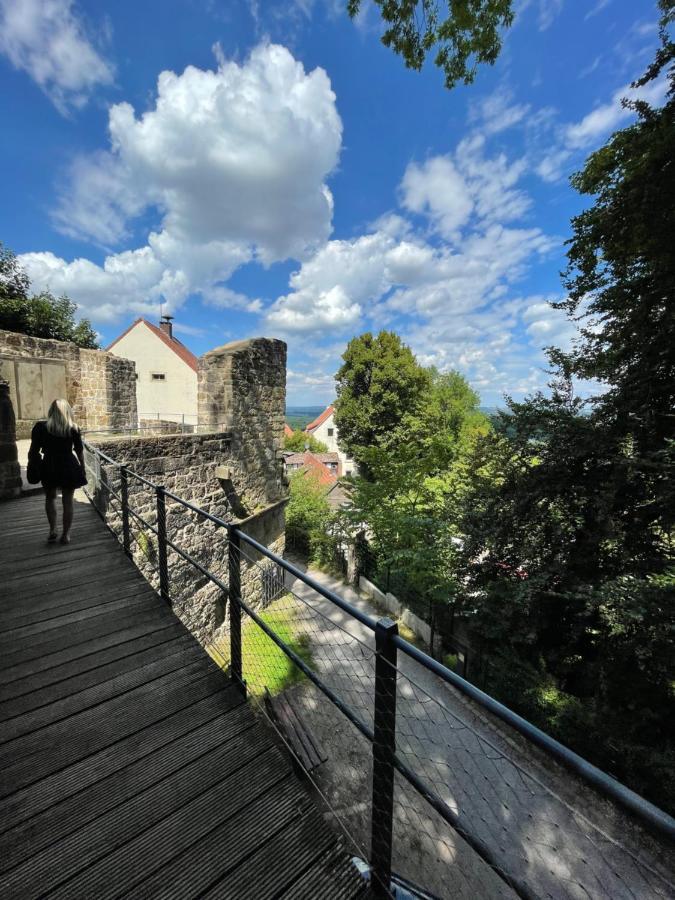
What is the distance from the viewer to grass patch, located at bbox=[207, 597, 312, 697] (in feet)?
→ 20.0

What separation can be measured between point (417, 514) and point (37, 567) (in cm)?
837

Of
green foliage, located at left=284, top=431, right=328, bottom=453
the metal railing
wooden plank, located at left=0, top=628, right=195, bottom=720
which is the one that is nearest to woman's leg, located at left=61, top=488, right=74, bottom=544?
the metal railing

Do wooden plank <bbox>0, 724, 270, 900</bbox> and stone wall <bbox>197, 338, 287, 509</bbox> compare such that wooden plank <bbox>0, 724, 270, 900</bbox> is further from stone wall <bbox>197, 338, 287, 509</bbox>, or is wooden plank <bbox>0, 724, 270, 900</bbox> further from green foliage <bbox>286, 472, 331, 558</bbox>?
green foliage <bbox>286, 472, 331, 558</bbox>

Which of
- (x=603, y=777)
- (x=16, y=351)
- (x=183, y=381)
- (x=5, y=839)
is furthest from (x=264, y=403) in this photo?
(x=183, y=381)

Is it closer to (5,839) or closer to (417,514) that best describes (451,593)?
(417,514)

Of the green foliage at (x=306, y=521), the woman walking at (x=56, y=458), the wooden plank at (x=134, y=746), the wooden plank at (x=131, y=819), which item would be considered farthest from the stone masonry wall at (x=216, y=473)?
the green foliage at (x=306, y=521)

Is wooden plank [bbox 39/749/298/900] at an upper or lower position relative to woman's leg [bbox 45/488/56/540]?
lower

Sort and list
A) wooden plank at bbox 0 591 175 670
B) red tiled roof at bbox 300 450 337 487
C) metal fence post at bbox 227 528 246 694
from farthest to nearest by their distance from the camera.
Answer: red tiled roof at bbox 300 450 337 487, wooden plank at bbox 0 591 175 670, metal fence post at bbox 227 528 246 694

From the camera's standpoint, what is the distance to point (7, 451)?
15.3 feet

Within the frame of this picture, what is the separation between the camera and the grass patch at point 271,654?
6086 millimetres

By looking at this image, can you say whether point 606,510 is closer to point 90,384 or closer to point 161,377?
point 90,384

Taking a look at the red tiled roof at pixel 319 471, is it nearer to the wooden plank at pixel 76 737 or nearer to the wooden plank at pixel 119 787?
the wooden plank at pixel 76 737

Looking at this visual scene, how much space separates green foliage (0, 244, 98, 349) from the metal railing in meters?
9.86

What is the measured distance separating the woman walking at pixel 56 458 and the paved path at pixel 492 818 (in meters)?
2.60
